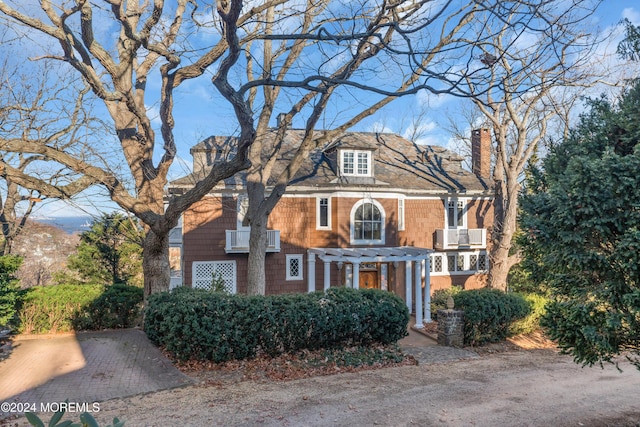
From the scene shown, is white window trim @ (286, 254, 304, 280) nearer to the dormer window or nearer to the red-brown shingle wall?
the red-brown shingle wall

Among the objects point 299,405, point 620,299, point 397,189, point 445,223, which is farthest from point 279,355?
point 445,223

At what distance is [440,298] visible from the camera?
17141mm

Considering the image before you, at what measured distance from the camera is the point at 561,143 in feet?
18.6

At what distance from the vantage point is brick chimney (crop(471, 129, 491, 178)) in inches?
854

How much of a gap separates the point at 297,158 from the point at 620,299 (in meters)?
9.72

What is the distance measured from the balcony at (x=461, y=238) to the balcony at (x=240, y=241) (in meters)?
7.92

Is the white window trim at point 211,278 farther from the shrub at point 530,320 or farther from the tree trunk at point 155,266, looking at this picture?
the shrub at point 530,320

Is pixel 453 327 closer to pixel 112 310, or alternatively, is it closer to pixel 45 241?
pixel 112 310

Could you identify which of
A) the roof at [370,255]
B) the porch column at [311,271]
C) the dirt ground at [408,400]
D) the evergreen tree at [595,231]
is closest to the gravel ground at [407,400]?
the dirt ground at [408,400]

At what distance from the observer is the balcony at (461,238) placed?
19000 millimetres

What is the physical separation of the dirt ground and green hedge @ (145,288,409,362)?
92 centimetres

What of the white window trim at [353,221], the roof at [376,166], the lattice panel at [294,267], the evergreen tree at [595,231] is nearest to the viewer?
the evergreen tree at [595,231]

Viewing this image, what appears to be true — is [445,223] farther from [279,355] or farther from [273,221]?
[279,355]

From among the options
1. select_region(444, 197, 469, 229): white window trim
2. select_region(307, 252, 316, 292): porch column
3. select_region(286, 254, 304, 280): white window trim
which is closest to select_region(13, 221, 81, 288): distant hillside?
select_region(286, 254, 304, 280): white window trim
